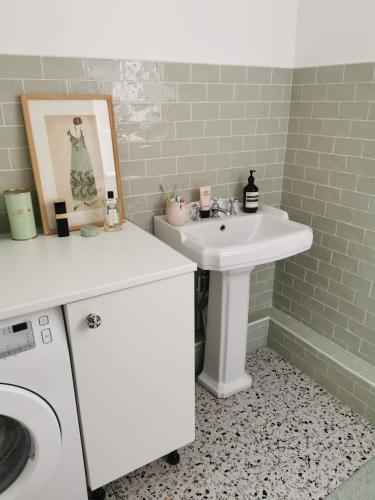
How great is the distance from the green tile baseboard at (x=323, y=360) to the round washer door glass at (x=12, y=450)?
4.65 ft

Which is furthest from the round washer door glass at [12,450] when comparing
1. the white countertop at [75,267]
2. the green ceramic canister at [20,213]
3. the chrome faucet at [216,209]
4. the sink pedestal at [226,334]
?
the chrome faucet at [216,209]

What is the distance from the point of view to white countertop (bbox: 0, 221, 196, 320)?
114 centimetres

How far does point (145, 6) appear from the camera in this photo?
5.32 ft

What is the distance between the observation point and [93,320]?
1200 mm

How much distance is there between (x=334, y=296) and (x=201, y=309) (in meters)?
0.72

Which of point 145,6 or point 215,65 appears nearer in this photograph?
point 145,6

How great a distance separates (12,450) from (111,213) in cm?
91

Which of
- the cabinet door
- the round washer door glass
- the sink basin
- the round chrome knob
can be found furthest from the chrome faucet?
the round washer door glass

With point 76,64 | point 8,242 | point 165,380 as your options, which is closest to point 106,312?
point 165,380

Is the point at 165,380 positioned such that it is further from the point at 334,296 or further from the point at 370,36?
the point at 370,36

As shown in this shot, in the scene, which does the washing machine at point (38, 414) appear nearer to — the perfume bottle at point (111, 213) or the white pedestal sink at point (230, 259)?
the perfume bottle at point (111, 213)

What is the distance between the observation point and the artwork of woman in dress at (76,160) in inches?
61.8

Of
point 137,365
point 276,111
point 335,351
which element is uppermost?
point 276,111

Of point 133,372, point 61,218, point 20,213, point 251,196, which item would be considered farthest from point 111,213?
point 251,196
